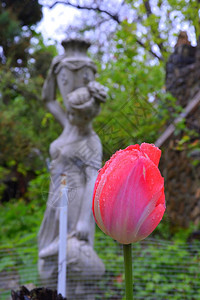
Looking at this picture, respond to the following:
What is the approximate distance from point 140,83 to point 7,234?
2839 millimetres

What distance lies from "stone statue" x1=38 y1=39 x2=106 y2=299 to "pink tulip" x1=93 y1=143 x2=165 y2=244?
172cm

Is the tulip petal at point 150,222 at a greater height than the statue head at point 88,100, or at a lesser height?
lesser

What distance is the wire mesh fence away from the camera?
9.14ft

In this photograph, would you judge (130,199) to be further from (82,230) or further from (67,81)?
(67,81)

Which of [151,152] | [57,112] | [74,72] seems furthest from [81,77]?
[151,152]

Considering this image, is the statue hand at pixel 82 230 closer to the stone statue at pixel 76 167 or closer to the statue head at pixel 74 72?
the stone statue at pixel 76 167

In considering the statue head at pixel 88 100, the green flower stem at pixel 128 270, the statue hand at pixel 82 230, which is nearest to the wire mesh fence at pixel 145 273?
the statue hand at pixel 82 230

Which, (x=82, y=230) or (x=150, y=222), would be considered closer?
(x=150, y=222)

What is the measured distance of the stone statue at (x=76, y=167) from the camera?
2208mm

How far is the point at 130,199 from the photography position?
37 centimetres

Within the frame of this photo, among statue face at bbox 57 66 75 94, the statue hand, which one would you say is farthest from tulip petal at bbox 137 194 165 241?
statue face at bbox 57 66 75 94

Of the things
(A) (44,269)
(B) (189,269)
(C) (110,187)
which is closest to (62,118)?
(A) (44,269)

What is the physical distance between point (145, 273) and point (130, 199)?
9.89 feet

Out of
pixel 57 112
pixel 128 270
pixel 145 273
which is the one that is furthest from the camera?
pixel 145 273
